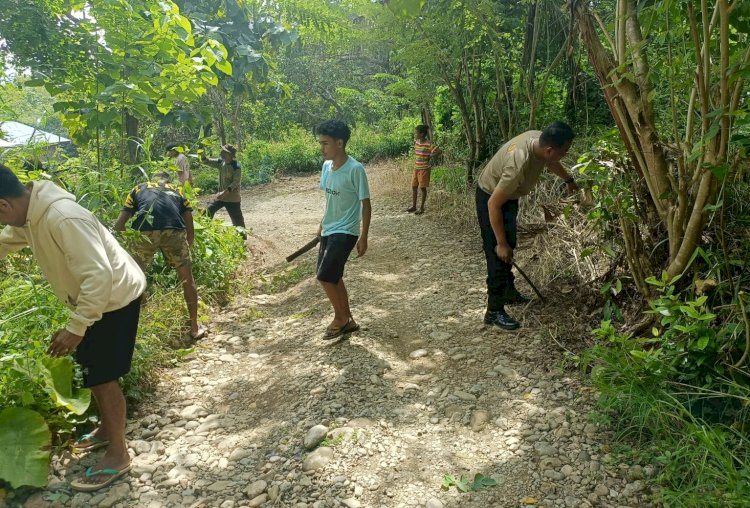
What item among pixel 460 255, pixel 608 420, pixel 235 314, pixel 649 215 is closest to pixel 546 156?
pixel 649 215

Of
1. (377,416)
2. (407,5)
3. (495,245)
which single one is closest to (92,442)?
(377,416)

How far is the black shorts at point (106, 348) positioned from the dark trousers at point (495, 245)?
2591 mm

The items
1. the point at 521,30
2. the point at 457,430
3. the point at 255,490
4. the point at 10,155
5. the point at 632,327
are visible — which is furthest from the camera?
the point at 521,30

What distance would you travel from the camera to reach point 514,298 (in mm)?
4410

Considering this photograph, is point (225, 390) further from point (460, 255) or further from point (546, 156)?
point (460, 255)

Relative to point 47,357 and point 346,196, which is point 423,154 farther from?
point 47,357

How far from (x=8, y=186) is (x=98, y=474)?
1.50 m

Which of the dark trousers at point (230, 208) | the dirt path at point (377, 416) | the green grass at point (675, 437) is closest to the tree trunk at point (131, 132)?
the dark trousers at point (230, 208)

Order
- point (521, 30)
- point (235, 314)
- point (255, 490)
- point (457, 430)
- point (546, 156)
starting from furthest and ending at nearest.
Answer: point (521, 30), point (235, 314), point (546, 156), point (457, 430), point (255, 490)

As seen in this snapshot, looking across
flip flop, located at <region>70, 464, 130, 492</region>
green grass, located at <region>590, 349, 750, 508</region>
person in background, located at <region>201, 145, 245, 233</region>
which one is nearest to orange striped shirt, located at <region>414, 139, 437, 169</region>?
person in background, located at <region>201, 145, 245, 233</region>

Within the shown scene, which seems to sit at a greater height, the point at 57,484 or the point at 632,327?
the point at 632,327

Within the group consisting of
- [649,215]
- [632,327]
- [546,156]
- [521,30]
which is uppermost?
[521,30]

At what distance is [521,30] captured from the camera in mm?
7164

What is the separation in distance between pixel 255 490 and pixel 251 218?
28.0 feet
